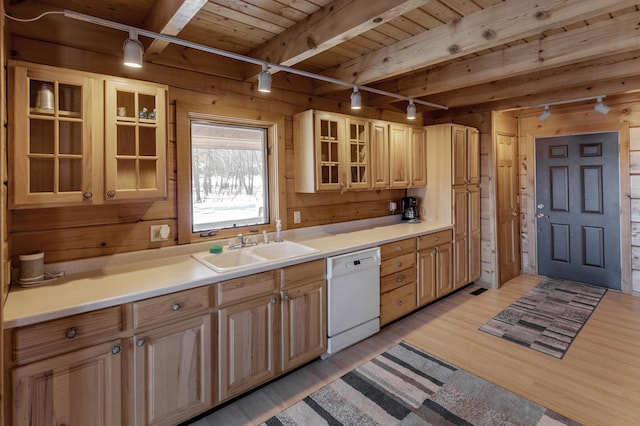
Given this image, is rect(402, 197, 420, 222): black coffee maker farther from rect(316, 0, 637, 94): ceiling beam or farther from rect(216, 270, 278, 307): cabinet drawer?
rect(216, 270, 278, 307): cabinet drawer

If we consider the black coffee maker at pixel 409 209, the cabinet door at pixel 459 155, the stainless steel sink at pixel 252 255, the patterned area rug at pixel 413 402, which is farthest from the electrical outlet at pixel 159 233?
the cabinet door at pixel 459 155

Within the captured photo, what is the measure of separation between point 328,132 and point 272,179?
26.2 inches

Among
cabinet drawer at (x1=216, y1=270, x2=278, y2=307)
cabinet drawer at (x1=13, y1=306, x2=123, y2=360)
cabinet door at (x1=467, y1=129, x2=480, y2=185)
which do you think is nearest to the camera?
cabinet drawer at (x1=13, y1=306, x2=123, y2=360)

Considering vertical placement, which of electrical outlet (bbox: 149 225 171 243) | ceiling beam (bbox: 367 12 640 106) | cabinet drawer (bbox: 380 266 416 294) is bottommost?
cabinet drawer (bbox: 380 266 416 294)

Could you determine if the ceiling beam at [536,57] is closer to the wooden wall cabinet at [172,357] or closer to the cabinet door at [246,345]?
the cabinet door at [246,345]

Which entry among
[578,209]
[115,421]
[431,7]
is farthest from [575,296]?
[115,421]

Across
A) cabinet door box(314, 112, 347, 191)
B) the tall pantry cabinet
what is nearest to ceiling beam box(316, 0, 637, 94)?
cabinet door box(314, 112, 347, 191)

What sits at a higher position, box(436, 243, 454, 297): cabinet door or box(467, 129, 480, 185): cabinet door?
box(467, 129, 480, 185): cabinet door

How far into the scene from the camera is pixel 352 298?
272 cm

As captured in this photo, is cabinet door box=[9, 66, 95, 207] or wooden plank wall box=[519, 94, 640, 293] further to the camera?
wooden plank wall box=[519, 94, 640, 293]

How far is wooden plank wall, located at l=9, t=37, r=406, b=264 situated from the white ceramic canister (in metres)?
0.15

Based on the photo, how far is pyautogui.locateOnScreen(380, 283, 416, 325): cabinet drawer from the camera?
9.99ft

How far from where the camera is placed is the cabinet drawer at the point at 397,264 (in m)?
3.02

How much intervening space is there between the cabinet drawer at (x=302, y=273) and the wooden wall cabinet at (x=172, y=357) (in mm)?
537
